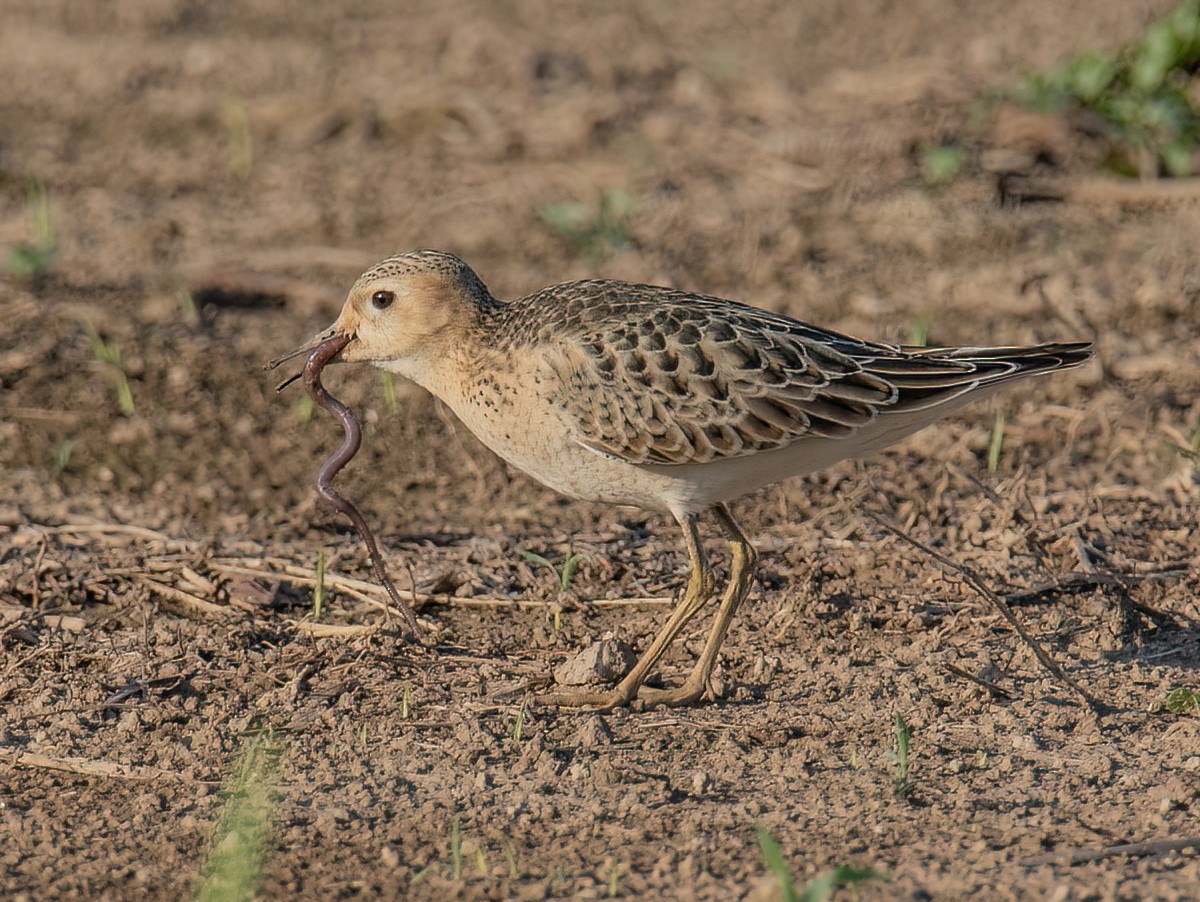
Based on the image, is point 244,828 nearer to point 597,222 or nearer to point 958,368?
point 958,368

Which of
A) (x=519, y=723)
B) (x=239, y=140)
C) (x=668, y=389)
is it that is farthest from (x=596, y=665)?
(x=239, y=140)

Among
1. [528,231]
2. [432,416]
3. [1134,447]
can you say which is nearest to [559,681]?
[432,416]

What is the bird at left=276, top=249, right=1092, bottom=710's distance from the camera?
568cm

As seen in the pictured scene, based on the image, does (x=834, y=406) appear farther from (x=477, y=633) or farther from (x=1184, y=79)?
(x=1184, y=79)

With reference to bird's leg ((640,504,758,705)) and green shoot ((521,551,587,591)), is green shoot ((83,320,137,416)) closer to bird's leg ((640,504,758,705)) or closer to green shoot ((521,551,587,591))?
green shoot ((521,551,587,591))

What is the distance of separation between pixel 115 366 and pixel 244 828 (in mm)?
4144

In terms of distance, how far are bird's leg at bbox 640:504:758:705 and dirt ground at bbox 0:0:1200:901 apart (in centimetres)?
11

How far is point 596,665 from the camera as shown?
5.84m

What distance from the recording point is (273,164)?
11336 mm

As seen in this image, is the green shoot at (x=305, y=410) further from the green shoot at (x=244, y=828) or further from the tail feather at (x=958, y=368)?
the tail feather at (x=958, y=368)

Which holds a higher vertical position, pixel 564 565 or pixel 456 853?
pixel 564 565

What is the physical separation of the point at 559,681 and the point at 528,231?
490cm

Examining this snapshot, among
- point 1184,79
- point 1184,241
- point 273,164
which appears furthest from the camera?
point 273,164

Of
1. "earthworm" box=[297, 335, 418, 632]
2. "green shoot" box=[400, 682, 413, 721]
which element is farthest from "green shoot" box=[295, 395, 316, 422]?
"green shoot" box=[400, 682, 413, 721]
